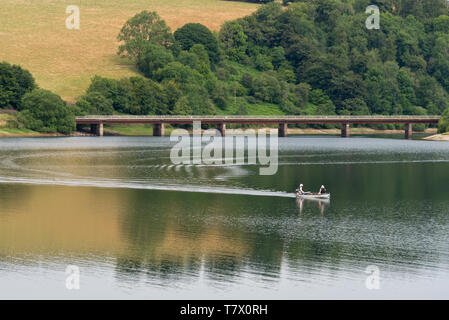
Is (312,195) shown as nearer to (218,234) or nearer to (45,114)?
(218,234)

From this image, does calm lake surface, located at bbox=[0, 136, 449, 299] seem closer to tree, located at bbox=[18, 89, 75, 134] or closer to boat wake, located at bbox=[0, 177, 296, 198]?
boat wake, located at bbox=[0, 177, 296, 198]

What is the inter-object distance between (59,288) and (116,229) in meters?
16.4

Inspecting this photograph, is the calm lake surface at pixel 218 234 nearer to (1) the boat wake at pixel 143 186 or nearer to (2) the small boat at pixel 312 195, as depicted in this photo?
(1) the boat wake at pixel 143 186

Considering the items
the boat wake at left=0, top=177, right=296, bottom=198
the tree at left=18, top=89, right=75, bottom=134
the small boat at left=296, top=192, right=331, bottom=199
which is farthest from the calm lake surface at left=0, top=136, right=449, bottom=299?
the tree at left=18, top=89, right=75, bottom=134

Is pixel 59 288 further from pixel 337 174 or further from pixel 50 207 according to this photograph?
pixel 337 174

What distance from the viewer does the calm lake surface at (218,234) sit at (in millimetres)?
39938

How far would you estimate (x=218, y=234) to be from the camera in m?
53.9

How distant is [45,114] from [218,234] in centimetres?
14739

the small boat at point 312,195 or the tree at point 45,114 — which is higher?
the tree at point 45,114

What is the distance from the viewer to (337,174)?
101438 mm

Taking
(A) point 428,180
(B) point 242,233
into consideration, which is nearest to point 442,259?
(B) point 242,233

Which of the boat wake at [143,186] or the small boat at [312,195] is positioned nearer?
the small boat at [312,195]

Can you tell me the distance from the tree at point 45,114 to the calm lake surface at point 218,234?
92364mm

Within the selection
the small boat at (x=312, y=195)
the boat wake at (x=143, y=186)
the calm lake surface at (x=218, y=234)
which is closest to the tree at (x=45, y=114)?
the calm lake surface at (x=218, y=234)
